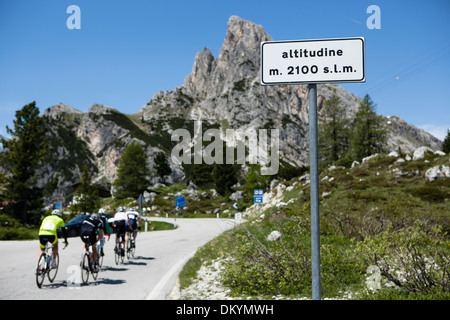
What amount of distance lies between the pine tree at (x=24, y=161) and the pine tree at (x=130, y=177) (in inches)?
1493

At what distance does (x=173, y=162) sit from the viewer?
461 ft

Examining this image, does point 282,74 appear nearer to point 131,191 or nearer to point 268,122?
point 131,191

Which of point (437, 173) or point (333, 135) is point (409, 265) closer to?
point (437, 173)

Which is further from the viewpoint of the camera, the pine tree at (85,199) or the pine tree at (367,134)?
the pine tree at (367,134)

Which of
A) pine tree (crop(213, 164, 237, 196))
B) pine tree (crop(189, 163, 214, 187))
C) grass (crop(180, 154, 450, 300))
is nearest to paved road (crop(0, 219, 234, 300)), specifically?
grass (crop(180, 154, 450, 300))

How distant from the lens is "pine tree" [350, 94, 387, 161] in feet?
169

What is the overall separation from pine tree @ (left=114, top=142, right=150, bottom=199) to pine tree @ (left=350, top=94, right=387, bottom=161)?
45950mm

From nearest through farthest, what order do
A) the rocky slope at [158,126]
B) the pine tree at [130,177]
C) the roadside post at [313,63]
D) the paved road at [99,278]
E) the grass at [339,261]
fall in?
the roadside post at [313,63] < the grass at [339,261] < the paved road at [99,278] < the pine tree at [130,177] < the rocky slope at [158,126]

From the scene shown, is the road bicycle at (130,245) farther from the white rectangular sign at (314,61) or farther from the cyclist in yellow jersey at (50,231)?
the white rectangular sign at (314,61)

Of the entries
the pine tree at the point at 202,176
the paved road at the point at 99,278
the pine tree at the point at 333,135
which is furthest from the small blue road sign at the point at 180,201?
the pine tree at the point at 202,176

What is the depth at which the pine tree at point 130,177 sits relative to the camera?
70062 millimetres

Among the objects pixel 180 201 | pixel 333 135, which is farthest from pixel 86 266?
pixel 333 135
